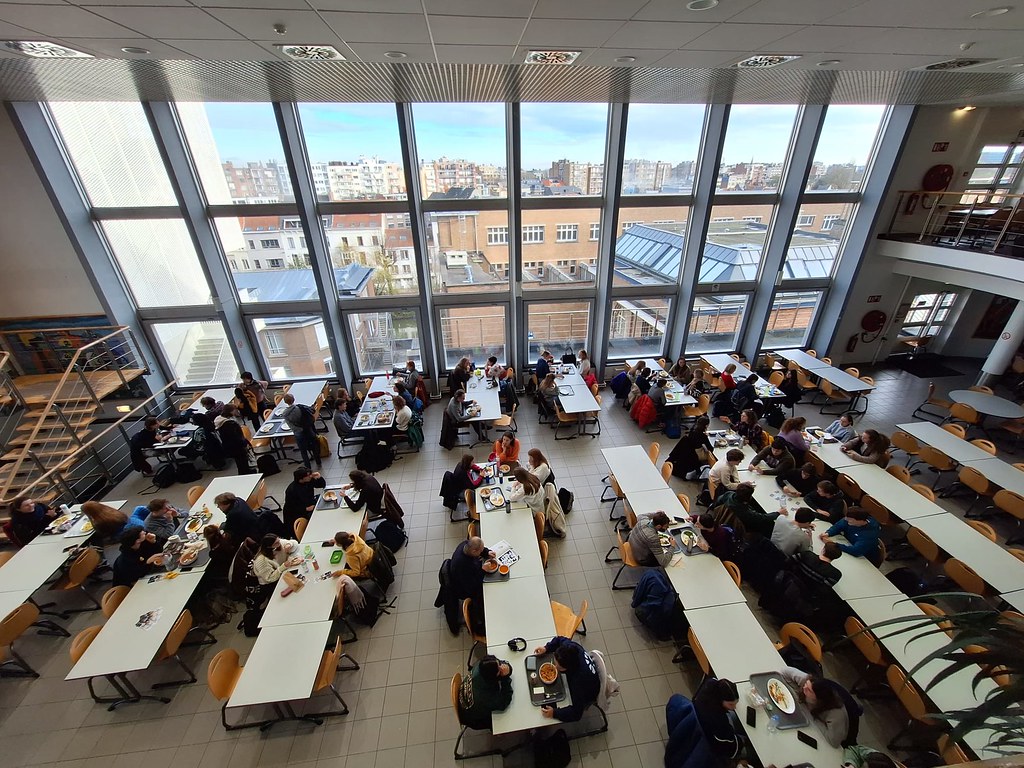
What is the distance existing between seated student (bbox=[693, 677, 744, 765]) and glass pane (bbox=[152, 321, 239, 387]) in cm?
1090

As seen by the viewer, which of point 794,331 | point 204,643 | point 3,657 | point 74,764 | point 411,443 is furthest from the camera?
point 794,331

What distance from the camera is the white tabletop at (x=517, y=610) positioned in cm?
428

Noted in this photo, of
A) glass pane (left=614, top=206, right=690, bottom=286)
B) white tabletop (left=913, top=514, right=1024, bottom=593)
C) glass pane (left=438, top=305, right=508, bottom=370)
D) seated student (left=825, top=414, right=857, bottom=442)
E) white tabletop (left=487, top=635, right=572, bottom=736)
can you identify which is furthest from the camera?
glass pane (left=438, top=305, right=508, bottom=370)

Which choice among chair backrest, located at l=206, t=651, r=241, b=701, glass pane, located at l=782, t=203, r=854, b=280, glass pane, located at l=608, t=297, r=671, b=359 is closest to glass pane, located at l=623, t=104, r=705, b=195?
glass pane, located at l=608, t=297, r=671, b=359

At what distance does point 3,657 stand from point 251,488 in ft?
9.61

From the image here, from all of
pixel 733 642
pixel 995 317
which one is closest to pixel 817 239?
pixel 995 317

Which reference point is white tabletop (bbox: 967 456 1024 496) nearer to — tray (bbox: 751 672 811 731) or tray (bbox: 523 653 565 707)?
tray (bbox: 751 672 811 731)

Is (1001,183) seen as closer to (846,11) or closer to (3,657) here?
(846,11)

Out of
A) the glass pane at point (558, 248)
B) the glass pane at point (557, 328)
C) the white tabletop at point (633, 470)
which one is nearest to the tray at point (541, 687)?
the white tabletop at point (633, 470)

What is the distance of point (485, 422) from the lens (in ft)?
29.5

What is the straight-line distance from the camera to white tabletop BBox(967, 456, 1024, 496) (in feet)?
19.4

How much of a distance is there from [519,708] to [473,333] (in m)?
8.07

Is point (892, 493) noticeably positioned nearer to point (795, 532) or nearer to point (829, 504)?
point (829, 504)

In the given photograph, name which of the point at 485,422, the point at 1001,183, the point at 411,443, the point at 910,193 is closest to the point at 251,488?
the point at 411,443
